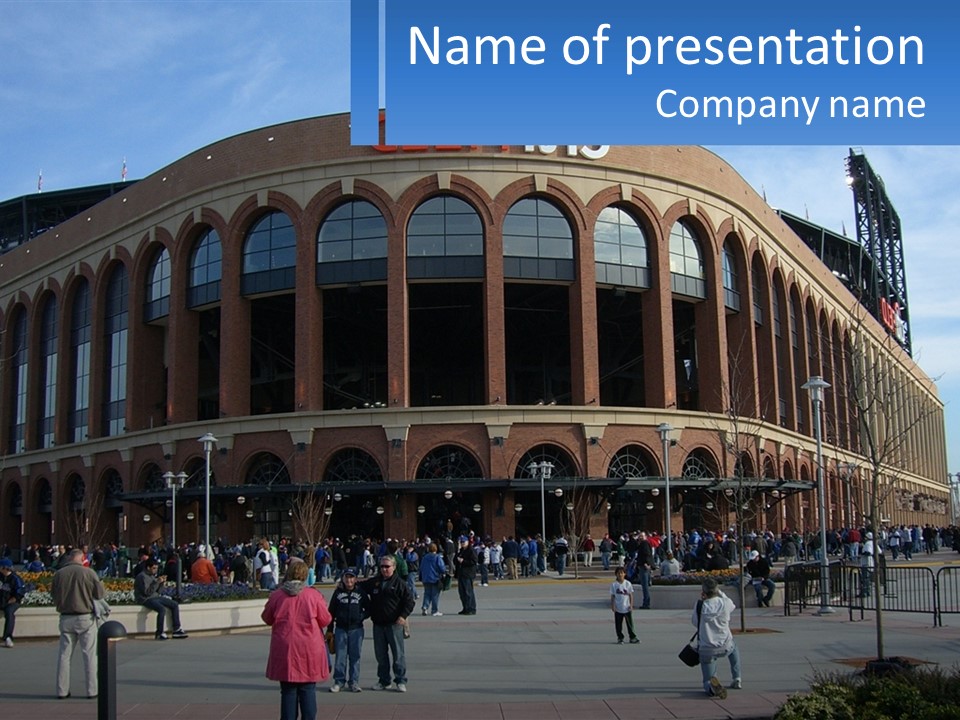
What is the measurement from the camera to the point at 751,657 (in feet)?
51.1

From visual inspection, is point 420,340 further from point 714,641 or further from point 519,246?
point 714,641

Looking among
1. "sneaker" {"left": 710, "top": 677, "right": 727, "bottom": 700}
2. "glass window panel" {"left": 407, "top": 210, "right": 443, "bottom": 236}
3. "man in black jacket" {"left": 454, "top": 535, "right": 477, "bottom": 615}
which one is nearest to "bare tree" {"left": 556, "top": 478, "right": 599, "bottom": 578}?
"glass window panel" {"left": 407, "top": 210, "right": 443, "bottom": 236}

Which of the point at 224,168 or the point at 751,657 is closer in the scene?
the point at 751,657

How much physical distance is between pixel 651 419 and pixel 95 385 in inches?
1202

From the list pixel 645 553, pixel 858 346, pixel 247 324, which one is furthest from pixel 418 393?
pixel 858 346

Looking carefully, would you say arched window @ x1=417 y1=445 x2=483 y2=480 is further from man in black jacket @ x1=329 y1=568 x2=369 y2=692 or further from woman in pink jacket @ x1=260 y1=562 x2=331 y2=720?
woman in pink jacket @ x1=260 y1=562 x2=331 y2=720

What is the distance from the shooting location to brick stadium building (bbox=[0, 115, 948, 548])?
45031 millimetres

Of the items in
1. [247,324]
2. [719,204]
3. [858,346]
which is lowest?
[858,346]

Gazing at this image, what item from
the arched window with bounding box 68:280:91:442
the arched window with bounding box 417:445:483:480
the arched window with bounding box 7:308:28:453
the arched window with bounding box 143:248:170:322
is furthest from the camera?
the arched window with bounding box 7:308:28:453

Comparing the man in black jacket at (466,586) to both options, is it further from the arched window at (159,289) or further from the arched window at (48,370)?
the arched window at (48,370)

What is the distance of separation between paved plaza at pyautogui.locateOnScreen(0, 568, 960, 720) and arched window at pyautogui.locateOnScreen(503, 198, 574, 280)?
25.3 m

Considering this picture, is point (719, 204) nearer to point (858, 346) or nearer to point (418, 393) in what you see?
point (418, 393)

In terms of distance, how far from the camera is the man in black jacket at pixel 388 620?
12820 millimetres

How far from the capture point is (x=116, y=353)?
5662 centimetres
